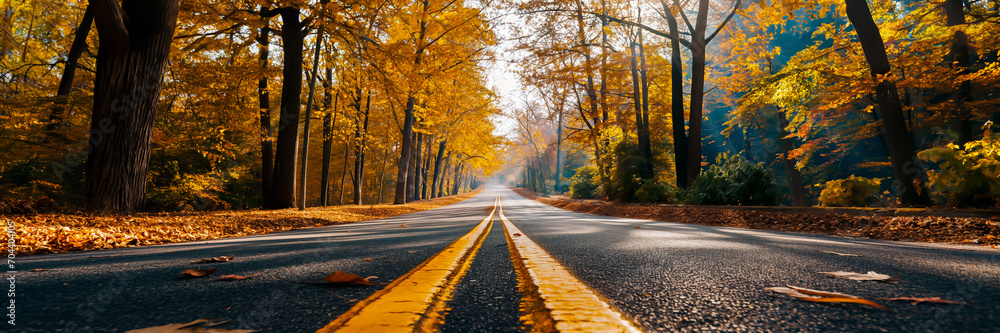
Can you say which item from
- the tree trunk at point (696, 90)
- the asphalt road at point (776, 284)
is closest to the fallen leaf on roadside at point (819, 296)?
the asphalt road at point (776, 284)

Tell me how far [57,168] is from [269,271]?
16.0 m

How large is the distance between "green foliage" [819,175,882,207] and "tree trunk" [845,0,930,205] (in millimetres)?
496

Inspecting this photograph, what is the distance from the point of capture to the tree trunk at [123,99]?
20.0 ft

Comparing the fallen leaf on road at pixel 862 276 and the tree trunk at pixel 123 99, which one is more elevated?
the tree trunk at pixel 123 99

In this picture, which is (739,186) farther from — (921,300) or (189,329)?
(189,329)

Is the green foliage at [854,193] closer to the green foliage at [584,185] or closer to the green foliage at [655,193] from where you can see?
the green foliage at [655,193]

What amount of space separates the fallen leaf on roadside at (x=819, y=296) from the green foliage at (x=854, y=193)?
8118 millimetres

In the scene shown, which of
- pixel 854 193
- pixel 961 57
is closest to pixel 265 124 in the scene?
pixel 854 193

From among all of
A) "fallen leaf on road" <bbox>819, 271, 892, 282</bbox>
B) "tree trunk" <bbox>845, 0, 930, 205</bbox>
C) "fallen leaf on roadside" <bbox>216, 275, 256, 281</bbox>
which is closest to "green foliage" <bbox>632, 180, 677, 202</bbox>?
"tree trunk" <bbox>845, 0, 930, 205</bbox>

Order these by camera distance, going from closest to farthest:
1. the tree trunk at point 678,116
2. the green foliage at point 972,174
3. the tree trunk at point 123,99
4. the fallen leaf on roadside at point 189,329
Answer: the fallen leaf on roadside at point 189,329
the green foliage at point 972,174
the tree trunk at point 123,99
the tree trunk at point 678,116

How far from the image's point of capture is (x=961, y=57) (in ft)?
37.7

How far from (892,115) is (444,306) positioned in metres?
11.0

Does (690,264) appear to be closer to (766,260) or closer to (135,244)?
(766,260)

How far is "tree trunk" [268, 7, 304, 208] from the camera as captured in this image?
11289 mm
